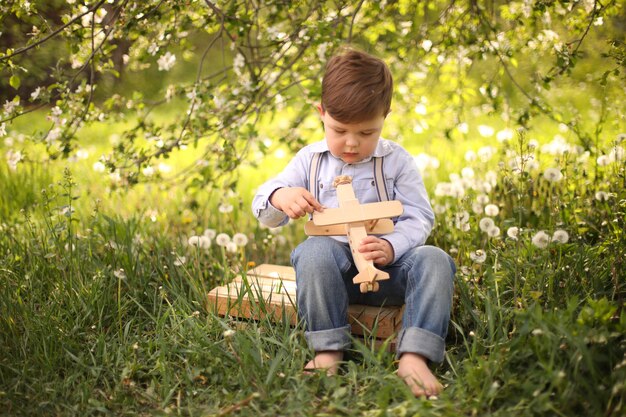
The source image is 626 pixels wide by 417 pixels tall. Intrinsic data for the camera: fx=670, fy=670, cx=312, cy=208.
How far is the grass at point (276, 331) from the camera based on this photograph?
6.31ft

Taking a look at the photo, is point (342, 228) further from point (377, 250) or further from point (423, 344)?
point (423, 344)

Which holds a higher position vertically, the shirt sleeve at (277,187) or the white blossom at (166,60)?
the white blossom at (166,60)

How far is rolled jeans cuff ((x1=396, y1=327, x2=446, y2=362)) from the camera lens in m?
2.13

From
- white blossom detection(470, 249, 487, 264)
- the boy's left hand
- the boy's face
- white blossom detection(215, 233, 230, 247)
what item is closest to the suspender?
the boy's face

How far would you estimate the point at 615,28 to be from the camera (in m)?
3.58

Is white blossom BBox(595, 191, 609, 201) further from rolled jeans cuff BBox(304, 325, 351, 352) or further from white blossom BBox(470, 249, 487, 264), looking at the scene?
rolled jeans cuff BBox(304, 325, 351, 352)

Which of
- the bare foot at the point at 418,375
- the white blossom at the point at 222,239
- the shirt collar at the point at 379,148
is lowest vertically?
Result: the bare foot at the point at 418,375

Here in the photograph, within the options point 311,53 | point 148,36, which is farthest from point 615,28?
point 148,36

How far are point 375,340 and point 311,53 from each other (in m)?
1.71

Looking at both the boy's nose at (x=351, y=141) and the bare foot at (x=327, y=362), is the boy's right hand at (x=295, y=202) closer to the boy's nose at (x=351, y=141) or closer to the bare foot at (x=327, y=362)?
the boy's nose at (x=351, y=141)

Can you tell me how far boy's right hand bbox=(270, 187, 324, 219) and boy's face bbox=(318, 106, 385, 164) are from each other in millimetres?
196

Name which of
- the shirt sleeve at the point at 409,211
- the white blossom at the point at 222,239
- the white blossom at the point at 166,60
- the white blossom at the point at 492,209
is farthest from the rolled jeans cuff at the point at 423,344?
the white blossom at the point at 166,60

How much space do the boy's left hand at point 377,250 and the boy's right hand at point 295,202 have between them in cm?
20

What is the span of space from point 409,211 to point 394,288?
0.93 ft
